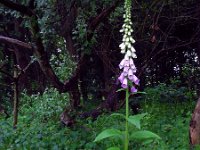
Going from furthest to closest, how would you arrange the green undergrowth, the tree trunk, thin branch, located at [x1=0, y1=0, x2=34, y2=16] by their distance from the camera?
thin branch, located at [x1=0, y1=0, x2=34, y2=16] → the green undergrowth → the tree trunk

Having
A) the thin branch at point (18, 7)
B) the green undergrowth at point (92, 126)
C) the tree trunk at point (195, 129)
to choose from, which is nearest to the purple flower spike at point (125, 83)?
the green undergrowth at point (92, 126)

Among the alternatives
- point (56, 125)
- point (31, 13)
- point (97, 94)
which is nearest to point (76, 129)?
point (56, 125)

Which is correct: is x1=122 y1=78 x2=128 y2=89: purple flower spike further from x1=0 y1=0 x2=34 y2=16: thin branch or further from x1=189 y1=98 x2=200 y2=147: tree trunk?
x1=0 y1=0 x2=34 y2=16: thin branch

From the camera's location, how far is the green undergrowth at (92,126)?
243 inches

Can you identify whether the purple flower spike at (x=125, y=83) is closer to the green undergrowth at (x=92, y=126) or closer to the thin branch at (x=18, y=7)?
the green undergrowth at (x=92, y=126)

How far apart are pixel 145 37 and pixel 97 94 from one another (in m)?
5.89

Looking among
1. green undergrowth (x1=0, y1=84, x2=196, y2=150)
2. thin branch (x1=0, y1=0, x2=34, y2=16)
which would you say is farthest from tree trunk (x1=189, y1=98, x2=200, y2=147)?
thin branch (x1=0, y1=0, x2=34, y2=16)

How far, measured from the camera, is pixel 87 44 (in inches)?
298

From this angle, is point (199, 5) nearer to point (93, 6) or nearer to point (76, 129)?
point (93, 6)

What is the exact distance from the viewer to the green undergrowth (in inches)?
243

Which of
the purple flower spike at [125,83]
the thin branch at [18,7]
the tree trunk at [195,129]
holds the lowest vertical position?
the tree trunk at [195,129]

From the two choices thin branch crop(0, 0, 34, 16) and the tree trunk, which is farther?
thin branch crop(0, 0, 34, 16)

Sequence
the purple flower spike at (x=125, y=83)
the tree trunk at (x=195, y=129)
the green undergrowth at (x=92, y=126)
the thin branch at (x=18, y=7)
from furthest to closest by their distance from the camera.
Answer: the thin branch at (x=18, y=7), the green undergrowth at (x=92, y=126), the tree trunk at (x=195, y=129), the purple flower spike at (x=125, y=83)

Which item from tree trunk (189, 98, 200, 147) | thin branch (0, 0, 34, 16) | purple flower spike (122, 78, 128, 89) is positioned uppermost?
thin branch (0, 0, 34, 16)
